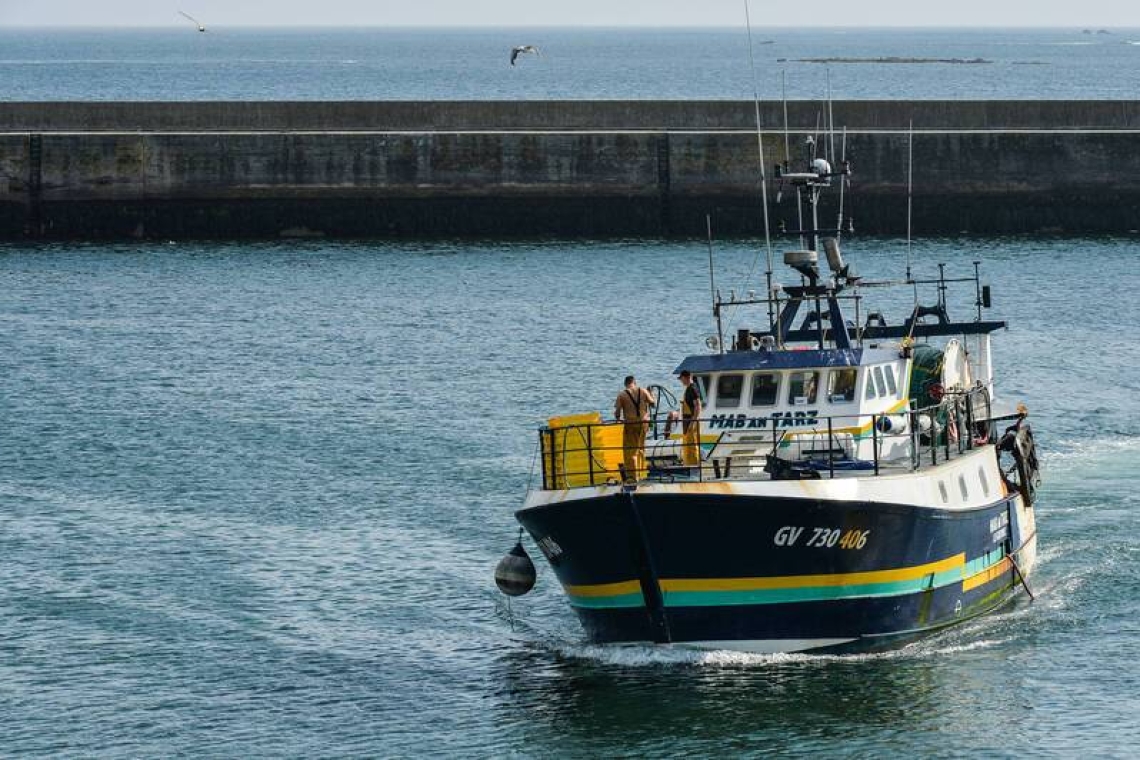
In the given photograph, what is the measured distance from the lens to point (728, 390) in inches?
991

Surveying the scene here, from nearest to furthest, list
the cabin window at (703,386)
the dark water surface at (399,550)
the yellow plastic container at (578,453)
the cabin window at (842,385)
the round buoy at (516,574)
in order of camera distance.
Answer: the dark water surface at (399,550) < the yellow plastic container at (578,453) < the round buoy at (516,574) < the cabin window at (842,385) < the cabin window at (703,386)

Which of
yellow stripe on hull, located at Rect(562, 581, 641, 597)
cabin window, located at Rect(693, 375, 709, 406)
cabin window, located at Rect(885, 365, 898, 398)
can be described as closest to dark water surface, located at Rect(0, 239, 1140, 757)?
yellow stripe on hull, located at Rect(562, 581, 641, 597)

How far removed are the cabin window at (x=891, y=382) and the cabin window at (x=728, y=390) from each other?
2054 mm

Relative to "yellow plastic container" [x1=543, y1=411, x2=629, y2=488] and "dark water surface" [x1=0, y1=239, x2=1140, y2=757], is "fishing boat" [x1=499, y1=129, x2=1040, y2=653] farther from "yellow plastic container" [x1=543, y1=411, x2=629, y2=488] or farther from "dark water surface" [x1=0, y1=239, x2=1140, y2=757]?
"dark water surface" [x1=0, y1=239, x2=1140, y2=757]

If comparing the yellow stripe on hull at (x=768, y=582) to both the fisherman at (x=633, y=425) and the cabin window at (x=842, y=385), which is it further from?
the cabin window at (x=842, y=385)

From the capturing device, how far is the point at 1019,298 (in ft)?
183

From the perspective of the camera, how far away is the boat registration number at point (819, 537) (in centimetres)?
2233

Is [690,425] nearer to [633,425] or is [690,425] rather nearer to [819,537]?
[633,425]

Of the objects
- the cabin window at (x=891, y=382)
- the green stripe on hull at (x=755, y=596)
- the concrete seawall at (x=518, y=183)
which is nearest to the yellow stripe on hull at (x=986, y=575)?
the green stripe on hull at (x=755, y=596)

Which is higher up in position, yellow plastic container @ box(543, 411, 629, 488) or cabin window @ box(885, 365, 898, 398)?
cabin window @ box(885, 365, 898, 398)

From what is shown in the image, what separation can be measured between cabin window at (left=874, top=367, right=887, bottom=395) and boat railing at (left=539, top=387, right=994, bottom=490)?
1.31 feet

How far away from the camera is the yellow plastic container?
2358 cm

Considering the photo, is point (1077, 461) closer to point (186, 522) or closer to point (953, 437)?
point (953, 437)

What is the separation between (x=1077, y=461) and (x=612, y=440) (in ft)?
47.2
